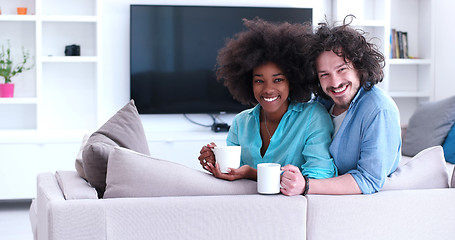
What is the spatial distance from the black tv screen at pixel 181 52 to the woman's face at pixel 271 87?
2.85m

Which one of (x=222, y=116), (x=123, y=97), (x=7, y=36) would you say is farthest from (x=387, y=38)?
(x=7, y=36)

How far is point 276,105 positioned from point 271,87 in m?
0.07

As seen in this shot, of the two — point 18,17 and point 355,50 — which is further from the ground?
point 18,17

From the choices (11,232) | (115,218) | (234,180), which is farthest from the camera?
(11,232)

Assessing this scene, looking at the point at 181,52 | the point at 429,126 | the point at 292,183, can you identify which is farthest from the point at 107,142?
the point at 181,52

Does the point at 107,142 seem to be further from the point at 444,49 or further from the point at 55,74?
the point at 444,49

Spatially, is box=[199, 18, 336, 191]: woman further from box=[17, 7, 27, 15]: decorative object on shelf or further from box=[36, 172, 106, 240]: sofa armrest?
box=[17, 7, 27, 15]: decorative object on shelf

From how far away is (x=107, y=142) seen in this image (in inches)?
79.5

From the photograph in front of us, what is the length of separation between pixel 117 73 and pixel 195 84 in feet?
2.11

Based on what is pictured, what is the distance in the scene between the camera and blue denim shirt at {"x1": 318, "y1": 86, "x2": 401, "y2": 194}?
1740 mm

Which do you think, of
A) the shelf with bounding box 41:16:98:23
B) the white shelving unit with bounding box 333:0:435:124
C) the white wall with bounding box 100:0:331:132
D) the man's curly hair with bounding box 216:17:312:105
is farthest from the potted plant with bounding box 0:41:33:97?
the man's curly hair with bounding box 216:17:312:105

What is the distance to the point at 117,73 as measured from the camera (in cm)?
494

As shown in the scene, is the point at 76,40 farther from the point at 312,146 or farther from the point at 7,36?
the point at 312,146

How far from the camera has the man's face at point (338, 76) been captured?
1938mm
